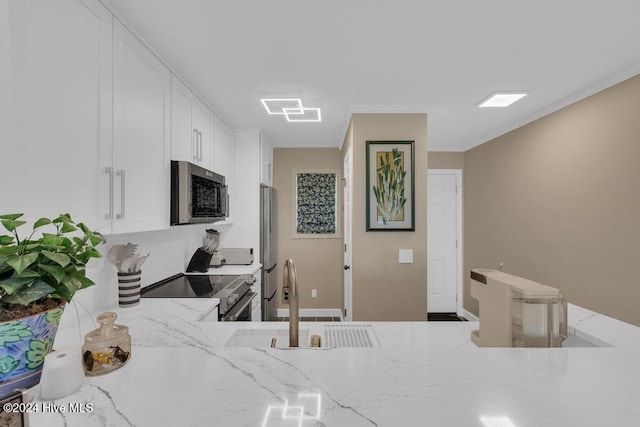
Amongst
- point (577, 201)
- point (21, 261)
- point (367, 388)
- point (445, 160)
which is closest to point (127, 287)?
point (21, 261)

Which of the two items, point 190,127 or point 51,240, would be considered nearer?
point 51,240

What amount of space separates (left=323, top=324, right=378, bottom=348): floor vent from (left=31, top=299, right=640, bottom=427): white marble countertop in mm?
257

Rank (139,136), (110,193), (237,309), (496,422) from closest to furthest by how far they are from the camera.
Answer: (496,422) < (110,193) < (139,136) < (237,309)

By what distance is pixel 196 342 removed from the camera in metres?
1.23

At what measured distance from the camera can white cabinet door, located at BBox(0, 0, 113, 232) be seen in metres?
0.98

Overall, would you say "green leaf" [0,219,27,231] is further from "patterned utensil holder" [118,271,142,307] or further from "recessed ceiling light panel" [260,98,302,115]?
"recessed ceiling light panel" [260,98,302,115]

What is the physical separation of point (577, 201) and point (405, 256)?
1.50 m

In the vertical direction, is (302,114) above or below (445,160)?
above

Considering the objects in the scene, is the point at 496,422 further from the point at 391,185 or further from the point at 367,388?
the point at 391,185

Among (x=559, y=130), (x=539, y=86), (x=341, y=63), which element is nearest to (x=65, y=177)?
(x=341, y=63)

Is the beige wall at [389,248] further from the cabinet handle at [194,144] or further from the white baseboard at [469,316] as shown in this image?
the white baseboard at [469,316]

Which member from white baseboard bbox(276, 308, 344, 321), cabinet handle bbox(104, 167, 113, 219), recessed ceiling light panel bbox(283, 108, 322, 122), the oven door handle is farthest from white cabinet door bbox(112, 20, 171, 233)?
white baseboard bbox(276, 308, 344, 321)

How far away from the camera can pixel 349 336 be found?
1267 millimetres

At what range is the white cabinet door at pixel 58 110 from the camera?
98 centimetres
